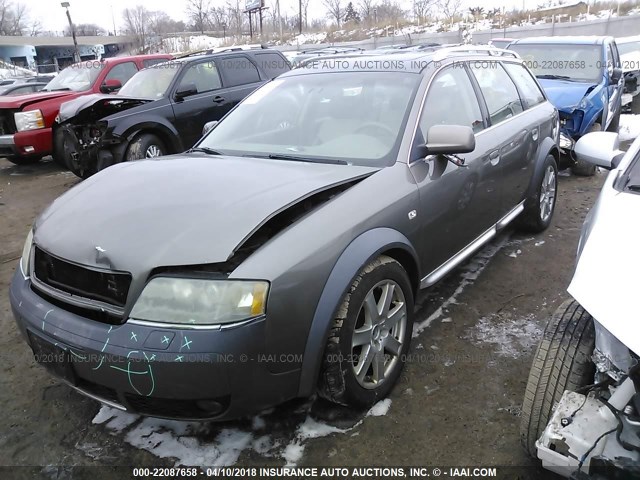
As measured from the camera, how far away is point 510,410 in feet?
8.23

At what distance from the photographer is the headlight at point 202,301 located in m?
1.90

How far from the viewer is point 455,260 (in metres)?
3.25

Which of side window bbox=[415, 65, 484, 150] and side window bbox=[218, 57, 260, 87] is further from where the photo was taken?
side window bbox=[218, 57, 260, 87]

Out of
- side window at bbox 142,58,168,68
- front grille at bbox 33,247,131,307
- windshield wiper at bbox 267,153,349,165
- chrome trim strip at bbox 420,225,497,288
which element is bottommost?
chrome trim strip at bbox 420,225,497,288

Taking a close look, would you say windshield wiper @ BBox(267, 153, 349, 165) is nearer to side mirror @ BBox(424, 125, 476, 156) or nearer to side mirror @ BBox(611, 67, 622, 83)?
side mirror @ BBox(424, 125, 476, 156)

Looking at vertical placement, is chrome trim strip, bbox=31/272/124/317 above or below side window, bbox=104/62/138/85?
below

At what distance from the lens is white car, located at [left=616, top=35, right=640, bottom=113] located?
8.98m

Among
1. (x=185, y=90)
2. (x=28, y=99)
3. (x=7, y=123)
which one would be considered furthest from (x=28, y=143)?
(x=185, y=90)

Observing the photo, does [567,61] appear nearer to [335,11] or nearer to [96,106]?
[96,106]

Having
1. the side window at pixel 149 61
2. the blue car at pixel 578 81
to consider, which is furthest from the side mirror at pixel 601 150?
the side window at pixel 149 61

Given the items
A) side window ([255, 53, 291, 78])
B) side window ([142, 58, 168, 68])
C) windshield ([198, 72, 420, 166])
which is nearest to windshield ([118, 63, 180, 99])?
side window ([255, 53, 291, 78])

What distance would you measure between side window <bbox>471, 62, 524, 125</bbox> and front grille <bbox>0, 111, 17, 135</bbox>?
24.4ft

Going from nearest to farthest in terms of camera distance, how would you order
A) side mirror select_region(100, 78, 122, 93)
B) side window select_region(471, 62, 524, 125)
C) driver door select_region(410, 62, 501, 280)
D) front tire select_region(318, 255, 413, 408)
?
front tire select_region(318, 255, 413, 408), driver door select_region(410, 62, 501, 280), side window select_region(471, 62, 524, 125), side mirror select_region(100, 78, 122, 93)

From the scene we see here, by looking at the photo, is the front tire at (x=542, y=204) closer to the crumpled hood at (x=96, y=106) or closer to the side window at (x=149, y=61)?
the crumpled hood at (x=96, y=106)
